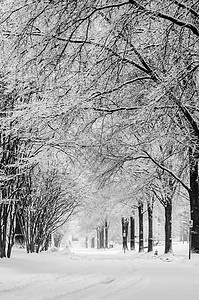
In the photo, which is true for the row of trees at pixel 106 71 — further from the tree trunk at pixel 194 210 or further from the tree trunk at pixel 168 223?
the tree trunk at pixel 168 223

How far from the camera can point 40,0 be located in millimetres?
5582

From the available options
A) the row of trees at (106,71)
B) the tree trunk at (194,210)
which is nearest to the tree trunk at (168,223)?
the row of trees at (106,71)

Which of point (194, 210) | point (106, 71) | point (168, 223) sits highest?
point (106, 71)

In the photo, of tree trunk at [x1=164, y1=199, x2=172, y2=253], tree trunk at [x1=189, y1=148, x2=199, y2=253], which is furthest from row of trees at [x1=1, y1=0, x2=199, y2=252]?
tree trunk at [x1=164, y1=199, x2=172, y2=253]

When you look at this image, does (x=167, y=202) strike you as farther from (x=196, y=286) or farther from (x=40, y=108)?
(x=196, y=286)

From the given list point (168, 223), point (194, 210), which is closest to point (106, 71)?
point (194, 210)

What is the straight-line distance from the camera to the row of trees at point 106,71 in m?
6.03

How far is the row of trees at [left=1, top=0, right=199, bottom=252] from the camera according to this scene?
6031mm

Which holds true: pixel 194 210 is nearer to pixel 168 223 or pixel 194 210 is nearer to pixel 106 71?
pixel 168 223

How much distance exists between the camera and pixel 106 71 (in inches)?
304

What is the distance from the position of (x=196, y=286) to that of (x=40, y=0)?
491cm

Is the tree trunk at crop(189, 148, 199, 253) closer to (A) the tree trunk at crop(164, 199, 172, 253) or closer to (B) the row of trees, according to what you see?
(B) the row of trees

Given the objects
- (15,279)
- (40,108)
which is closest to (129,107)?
(40,108)

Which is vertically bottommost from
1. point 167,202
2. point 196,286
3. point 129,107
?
point 196,286
